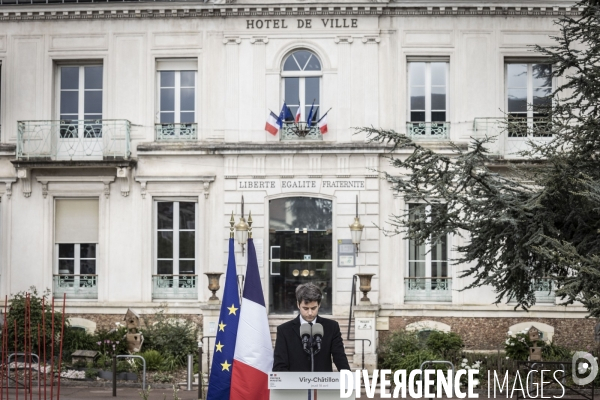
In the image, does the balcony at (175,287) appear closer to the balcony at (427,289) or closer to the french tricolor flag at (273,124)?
the french tricolor flag at (273,124)

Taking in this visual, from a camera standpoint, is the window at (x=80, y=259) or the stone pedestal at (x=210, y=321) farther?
the window at (x=80, y=259)

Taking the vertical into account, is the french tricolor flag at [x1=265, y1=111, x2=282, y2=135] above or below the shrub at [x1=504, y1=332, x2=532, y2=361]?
above

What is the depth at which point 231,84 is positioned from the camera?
23.4 meters

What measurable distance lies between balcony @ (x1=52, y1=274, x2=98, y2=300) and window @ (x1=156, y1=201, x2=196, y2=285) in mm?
1635

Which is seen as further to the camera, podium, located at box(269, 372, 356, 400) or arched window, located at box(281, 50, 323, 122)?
arched window, located at box(281, 50, 323, 122)

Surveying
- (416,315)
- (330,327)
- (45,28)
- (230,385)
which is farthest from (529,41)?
(330,327)

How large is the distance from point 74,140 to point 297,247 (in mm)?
6056

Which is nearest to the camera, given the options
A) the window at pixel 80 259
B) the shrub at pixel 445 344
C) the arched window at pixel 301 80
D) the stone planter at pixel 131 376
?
the stone planter at pixel 131 376

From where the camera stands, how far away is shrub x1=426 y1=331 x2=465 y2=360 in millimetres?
20562

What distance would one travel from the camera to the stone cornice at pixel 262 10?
75.7ft

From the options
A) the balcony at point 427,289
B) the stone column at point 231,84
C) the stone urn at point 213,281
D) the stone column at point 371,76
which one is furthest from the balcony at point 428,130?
the stone urn at point 213,281

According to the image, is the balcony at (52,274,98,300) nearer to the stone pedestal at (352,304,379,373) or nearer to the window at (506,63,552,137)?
the stone pedestal at (352,304,379,373)

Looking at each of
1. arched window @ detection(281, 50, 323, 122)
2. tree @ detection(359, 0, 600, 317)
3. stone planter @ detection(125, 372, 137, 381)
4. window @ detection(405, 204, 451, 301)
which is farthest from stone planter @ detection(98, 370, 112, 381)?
tree @ detection(359, 0, 600, 317)

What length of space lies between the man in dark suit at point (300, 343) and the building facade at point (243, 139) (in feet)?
45.9
